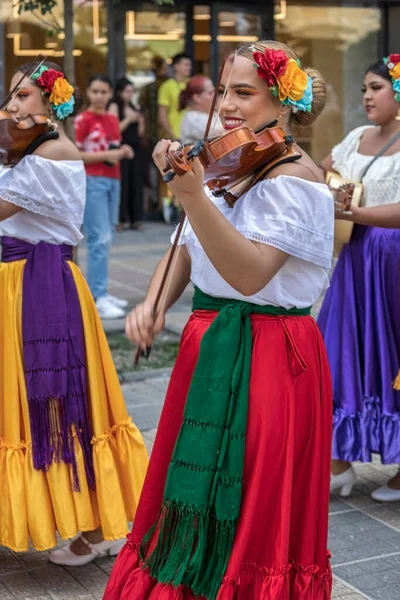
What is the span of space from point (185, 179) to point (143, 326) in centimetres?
46

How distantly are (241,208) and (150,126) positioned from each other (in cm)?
1150

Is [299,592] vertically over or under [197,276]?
under

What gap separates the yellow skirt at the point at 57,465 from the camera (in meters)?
3.81

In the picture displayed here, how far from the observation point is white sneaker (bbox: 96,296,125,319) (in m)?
8.34

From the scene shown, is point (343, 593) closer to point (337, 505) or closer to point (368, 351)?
point (337, 505)

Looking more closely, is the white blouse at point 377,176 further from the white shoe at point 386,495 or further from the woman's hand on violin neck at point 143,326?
the woman's hand on violin neck at point 143,326

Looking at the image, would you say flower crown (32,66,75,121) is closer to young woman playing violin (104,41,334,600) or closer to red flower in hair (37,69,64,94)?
red flower in hair (37,69,64,94)

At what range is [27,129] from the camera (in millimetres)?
3758

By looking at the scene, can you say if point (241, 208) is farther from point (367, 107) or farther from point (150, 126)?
point (150, 126)

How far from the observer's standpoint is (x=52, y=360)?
3.87 m

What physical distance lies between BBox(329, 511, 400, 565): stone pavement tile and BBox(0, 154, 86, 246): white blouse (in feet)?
5.37

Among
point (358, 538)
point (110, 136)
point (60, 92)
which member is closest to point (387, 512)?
point (358, 538)

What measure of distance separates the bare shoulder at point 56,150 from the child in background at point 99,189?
453cm

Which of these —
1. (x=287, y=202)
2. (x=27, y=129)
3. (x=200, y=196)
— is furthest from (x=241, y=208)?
(x=27, y=129)
